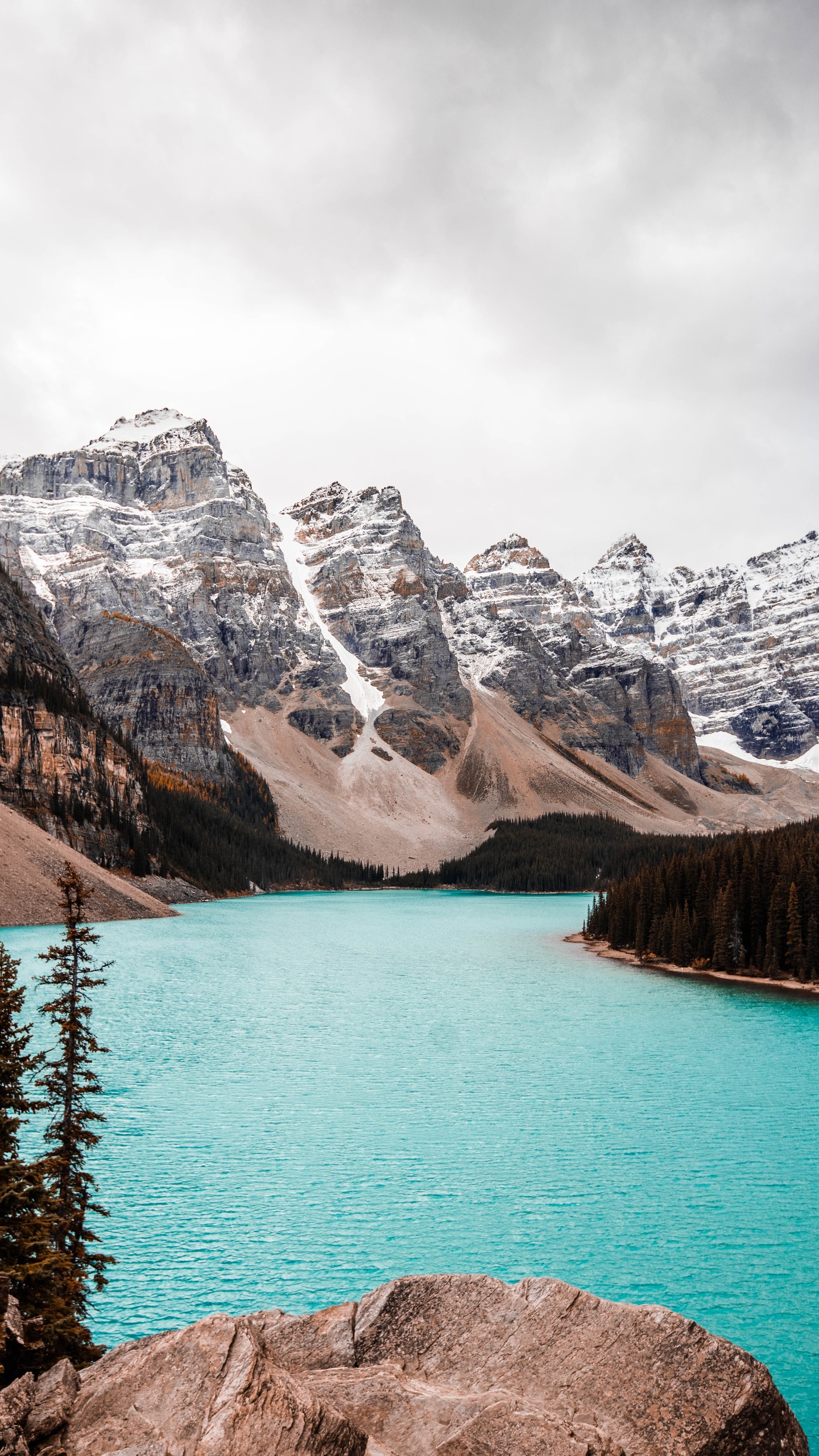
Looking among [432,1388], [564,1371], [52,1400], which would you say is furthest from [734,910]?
[52,1400]

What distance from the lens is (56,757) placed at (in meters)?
102

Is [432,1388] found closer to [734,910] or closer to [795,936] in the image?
[795,936]

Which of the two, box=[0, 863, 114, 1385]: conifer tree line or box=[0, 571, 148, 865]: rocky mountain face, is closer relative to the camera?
box=[0, 863, 114, 1385]: conifer tree line

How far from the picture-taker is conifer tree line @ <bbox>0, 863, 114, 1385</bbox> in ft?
29.6

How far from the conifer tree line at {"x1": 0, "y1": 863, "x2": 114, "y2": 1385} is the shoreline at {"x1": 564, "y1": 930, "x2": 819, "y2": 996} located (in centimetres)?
5221

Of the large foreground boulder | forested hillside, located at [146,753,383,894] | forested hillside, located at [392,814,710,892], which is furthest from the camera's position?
forested hillside, located at [392,814,710,892]

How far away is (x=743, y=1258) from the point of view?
17.7 meters

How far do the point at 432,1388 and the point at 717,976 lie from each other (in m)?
59.8

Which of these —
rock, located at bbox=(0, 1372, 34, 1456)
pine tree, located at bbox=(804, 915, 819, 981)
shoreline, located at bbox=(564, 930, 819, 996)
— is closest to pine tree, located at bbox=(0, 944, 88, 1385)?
rock, located at bbox=(0, 1372, 34, 1456)

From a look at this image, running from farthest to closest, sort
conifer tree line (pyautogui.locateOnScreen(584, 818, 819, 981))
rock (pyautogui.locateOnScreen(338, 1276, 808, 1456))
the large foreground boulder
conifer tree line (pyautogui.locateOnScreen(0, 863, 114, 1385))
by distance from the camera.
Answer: conifer tree line (pyautogui.locateOnScreen(584, 818, 819, 981)), conifer tree line (pyautogui.locateOnScreen(0, 863, 114, 1385)), rock (pyautogui.locateOnScreen(338, 1276, 808, 1456)), the large foreground boulder

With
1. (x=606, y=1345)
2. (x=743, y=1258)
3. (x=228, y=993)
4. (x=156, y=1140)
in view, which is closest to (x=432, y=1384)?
(x=606, y=1345)

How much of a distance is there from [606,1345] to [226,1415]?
4088 mm

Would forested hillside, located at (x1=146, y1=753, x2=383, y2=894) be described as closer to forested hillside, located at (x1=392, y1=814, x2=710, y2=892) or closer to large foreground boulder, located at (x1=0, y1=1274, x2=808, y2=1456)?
forested hillside, located at (x1=392, y1=814, x2=710, y2=892)

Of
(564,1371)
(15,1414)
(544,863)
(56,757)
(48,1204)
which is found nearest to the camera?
(15,1414)
